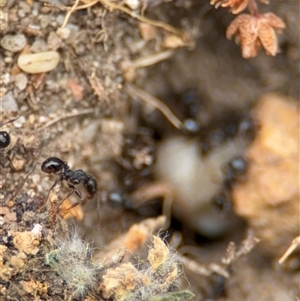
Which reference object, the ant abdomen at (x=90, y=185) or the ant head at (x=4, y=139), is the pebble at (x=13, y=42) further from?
the ant abdomen at (x=90, y=185)

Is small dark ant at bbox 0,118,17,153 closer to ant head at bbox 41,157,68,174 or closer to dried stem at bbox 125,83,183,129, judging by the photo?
ant head at bbox 41,157,68,174

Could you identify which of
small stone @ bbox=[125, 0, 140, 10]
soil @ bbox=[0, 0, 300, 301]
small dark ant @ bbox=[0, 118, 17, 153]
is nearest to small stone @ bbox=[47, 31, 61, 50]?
soil @ bbox=[0, 0, 300, 301]

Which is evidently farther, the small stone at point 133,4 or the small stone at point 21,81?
the small stone at point 133,4

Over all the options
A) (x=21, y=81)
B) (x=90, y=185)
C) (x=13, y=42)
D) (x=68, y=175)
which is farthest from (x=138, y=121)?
(x=13, y=42)

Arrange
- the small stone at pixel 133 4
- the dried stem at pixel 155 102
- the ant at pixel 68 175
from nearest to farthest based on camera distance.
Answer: the ant at pixel 68 175, the small stone at pixel 133 4, the dried stem at pixel 155 102

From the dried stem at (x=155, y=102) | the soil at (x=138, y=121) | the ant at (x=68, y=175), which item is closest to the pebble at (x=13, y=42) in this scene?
the soil at (x=138, y=121)

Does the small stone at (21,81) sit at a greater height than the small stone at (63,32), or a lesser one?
lesser
